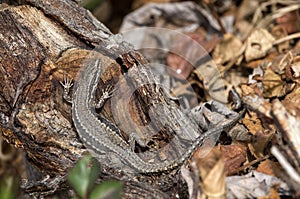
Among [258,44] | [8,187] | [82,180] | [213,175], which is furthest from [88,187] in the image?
[258,44]

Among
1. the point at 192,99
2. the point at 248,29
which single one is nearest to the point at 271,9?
the point at 248,29

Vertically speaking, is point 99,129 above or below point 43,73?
below

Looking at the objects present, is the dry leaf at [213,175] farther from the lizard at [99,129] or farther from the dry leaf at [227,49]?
the dry leaf at [227,49]

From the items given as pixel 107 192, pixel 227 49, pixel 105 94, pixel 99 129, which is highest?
pixel 227 49

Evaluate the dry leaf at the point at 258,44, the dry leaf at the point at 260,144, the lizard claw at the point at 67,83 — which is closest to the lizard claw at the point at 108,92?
the lizard claw at the point at 67,83

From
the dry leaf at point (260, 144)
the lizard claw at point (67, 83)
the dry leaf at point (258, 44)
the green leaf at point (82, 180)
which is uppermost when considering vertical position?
the dry leaf at point (258, 44)

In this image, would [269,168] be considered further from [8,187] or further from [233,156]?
[8,187]
